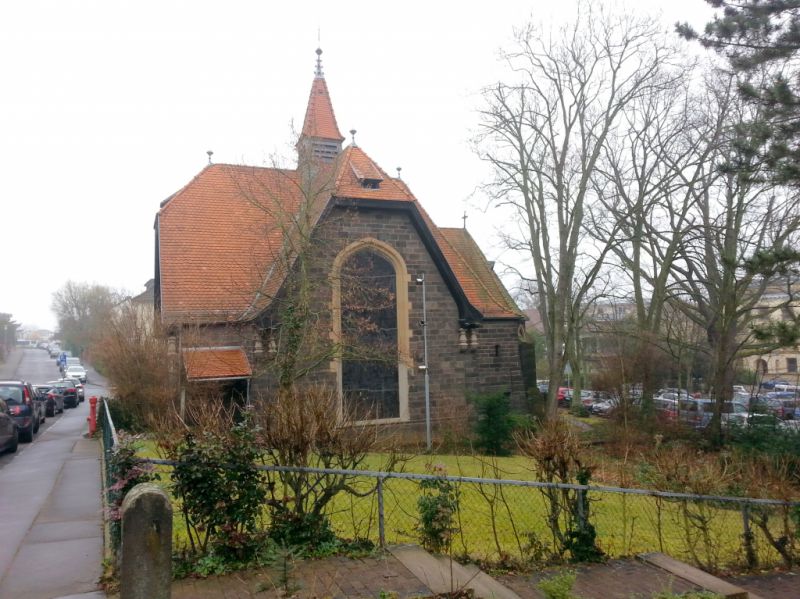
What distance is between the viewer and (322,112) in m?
30.6

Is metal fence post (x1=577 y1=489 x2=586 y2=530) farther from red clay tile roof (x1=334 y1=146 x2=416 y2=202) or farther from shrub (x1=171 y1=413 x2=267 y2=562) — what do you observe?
red clay tile roof (x1=334 y1=146 x2=416 y2=202)

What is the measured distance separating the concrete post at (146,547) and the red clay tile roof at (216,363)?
13.9 meters

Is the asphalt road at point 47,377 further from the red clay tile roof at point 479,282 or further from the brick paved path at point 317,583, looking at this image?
the brick paved path at point 317,583

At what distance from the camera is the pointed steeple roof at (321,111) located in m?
29.9

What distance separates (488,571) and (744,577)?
3.38 m

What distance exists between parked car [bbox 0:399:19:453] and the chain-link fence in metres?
8.50

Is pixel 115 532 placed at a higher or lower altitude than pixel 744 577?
higher

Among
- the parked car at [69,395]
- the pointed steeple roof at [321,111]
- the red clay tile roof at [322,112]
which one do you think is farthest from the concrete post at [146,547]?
the parked car at [69,395]

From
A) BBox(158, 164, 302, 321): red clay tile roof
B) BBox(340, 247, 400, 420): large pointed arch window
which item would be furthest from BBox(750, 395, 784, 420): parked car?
BBox(158, 164, 302, 321): red clay tile roof

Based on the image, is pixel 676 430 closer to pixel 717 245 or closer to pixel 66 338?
pixel 717 245

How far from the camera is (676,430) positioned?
80.7 ft

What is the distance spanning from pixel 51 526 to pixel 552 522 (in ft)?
20.5

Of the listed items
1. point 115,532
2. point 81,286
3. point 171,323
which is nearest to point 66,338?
point 81,286

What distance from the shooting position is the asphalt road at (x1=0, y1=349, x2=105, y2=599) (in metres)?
6.18
